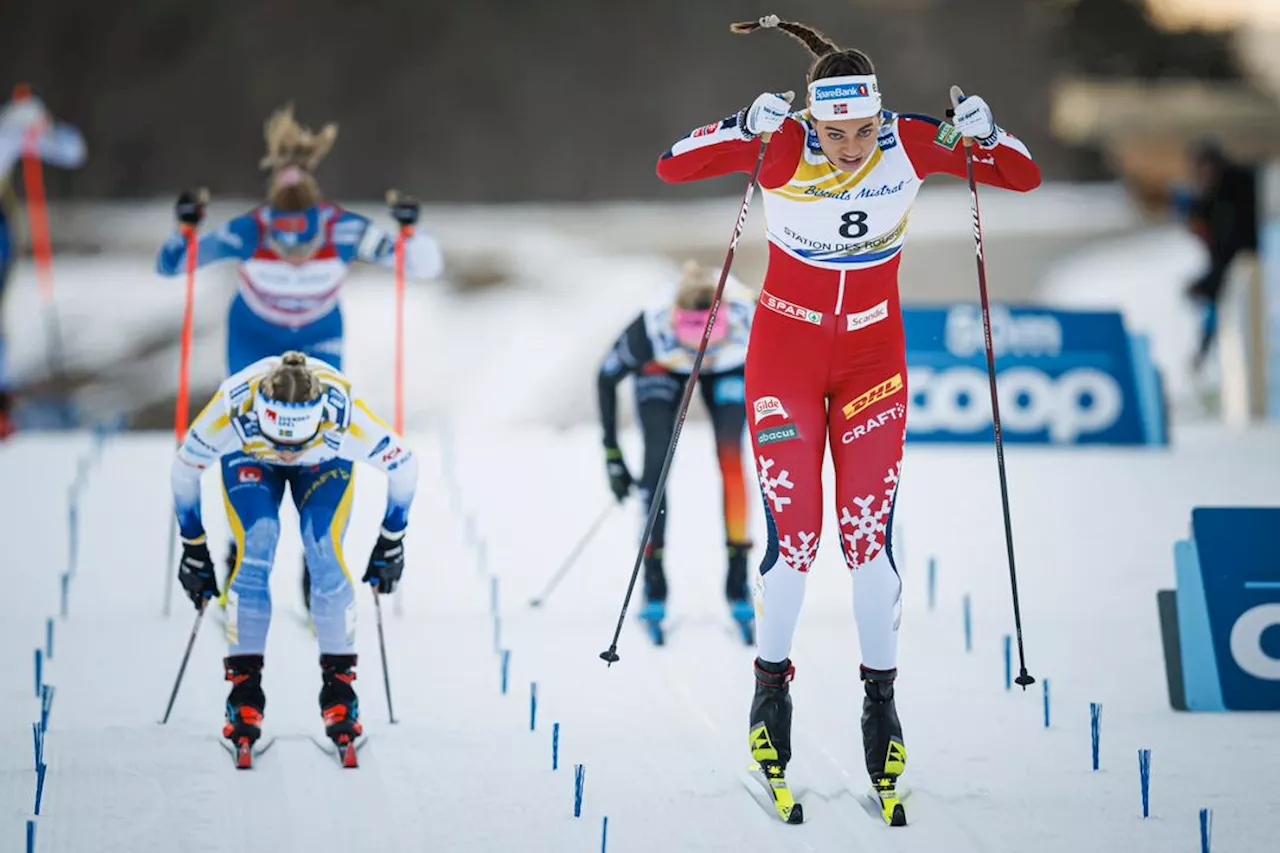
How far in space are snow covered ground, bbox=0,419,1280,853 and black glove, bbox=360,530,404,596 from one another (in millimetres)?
540

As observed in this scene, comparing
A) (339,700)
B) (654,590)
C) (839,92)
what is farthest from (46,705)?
(839,92)

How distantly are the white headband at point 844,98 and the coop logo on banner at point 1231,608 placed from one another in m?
1.95

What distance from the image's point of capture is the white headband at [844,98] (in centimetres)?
480

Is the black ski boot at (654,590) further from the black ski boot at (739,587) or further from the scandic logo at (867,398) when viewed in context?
the scandic logo at (867,398)

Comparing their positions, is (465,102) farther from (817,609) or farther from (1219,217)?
(817,609)

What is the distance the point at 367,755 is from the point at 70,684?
58.3 inches

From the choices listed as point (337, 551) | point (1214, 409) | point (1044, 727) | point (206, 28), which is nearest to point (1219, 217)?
point (1214, 409)

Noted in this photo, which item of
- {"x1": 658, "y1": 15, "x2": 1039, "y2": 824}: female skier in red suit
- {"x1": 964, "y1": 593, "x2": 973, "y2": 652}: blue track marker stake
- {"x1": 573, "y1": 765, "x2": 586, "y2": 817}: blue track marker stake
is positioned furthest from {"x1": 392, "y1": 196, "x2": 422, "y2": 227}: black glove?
{"x1": 573, "y1": 765, "x2": 586, "y2": 817}: blue track marker stake

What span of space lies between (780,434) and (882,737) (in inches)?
35.1

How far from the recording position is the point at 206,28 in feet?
87.6

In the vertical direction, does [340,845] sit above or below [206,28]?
below

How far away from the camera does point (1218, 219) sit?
13641 mm

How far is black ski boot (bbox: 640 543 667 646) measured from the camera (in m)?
7.23

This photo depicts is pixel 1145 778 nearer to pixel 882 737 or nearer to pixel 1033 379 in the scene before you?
pixel 882 737
